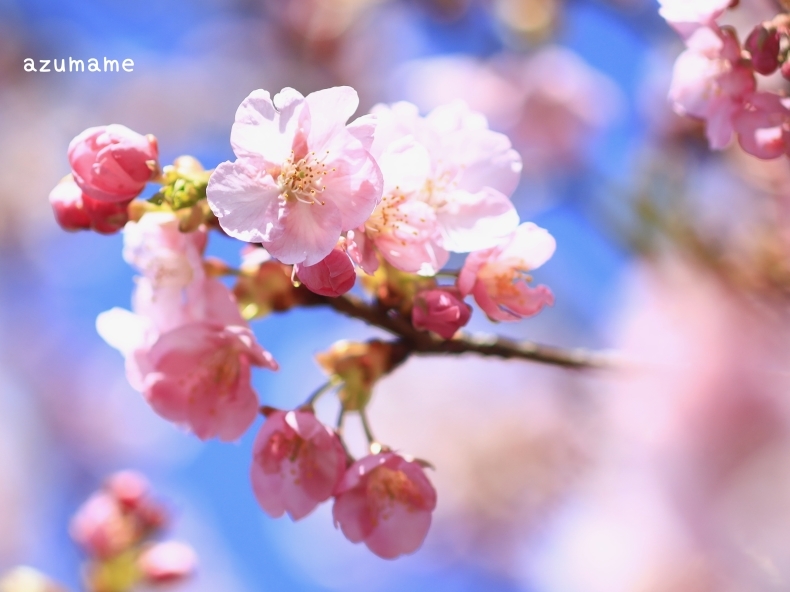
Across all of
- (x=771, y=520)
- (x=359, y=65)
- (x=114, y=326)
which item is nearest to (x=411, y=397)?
(x=359, y=65)

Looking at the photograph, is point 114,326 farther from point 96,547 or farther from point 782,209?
point 782,209

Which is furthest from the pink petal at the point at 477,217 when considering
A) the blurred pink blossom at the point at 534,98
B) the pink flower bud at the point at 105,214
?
the blurred pink blossom at the point at 534,98

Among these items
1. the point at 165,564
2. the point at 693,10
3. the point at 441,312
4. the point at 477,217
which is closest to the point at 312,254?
the point at 441,312

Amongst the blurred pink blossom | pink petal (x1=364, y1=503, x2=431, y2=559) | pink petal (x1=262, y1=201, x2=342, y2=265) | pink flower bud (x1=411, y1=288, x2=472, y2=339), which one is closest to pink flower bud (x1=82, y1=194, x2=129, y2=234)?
pink petal (x1=262, y1=201, x2=342, y2=265)

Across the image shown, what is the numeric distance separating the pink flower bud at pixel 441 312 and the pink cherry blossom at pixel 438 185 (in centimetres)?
5

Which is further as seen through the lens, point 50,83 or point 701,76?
point 50,83

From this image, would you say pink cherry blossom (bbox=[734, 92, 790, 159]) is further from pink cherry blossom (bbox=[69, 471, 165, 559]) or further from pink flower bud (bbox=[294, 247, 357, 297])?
pink cherry blossom (bbox=[69, 471, 165, 559])

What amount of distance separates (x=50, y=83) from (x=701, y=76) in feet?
14.6

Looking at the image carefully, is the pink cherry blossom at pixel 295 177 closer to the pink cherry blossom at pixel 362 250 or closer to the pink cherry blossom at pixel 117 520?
the pink cherry blossom at pixel 362 250

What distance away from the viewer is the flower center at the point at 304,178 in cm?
93

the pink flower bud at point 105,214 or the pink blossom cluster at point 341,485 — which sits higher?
the pink flower bud at point 105,214

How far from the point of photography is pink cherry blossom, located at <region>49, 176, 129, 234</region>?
106 centimetres

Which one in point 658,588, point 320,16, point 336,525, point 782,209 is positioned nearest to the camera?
point 336,525

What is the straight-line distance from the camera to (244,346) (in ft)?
3.68
